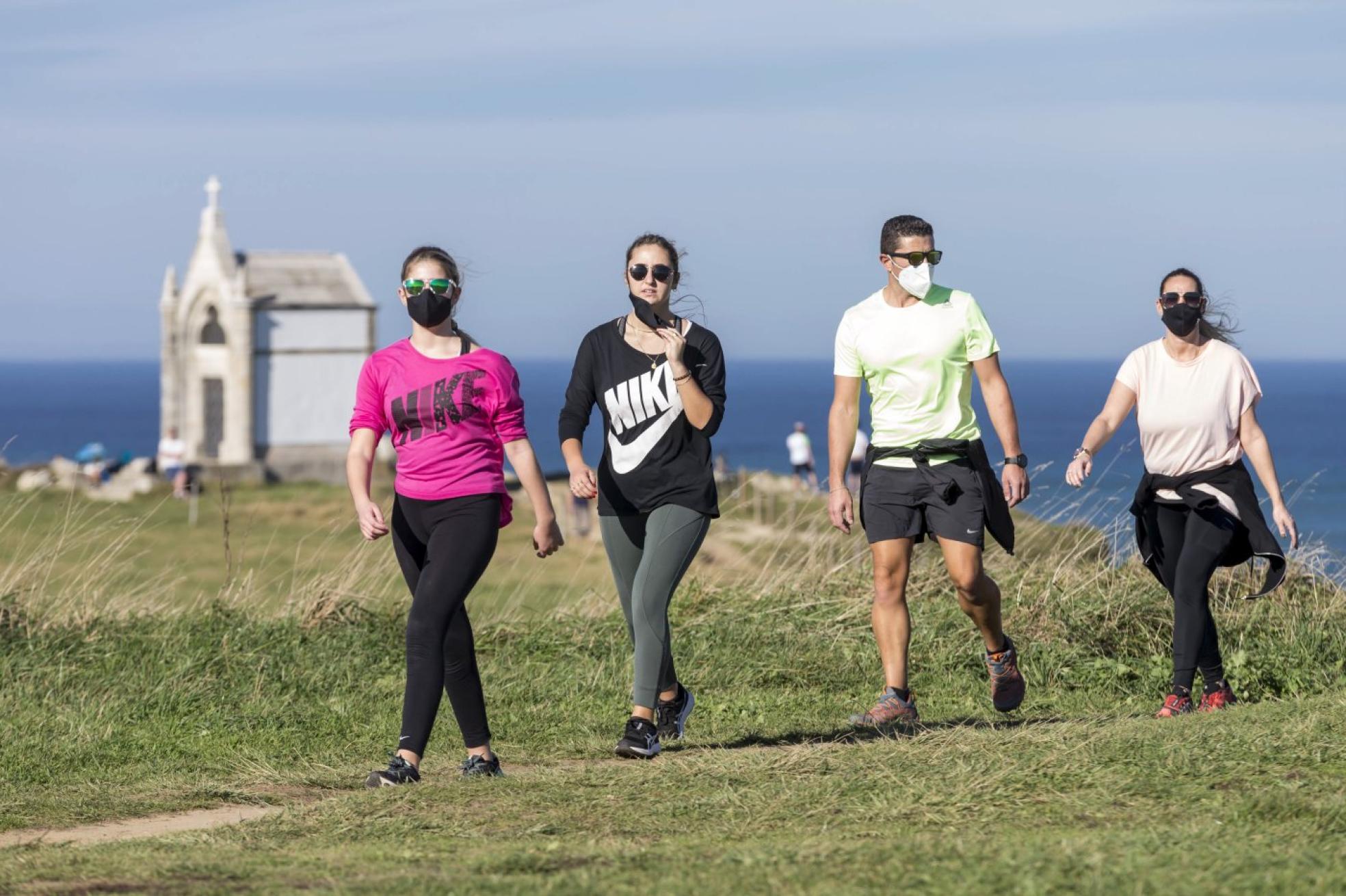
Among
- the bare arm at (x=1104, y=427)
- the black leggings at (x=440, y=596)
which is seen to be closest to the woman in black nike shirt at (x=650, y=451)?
the black leggings at (x=440, y=596)

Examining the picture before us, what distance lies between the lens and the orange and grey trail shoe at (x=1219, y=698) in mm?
7586

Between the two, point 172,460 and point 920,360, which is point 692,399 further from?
point 172,460

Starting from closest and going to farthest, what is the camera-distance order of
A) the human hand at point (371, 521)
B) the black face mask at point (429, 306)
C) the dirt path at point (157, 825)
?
the dirt path at point (157, 825)
the human hand at point (371, 521)
the black face mask at point (429, 306)

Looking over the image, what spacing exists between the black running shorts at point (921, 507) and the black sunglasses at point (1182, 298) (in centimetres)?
121

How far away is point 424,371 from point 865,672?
11.9ft

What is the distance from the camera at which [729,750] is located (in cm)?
708

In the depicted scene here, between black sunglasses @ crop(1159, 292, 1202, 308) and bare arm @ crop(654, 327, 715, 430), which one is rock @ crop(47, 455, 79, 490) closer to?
bare arm @ crop(654, 327, 715, 430)

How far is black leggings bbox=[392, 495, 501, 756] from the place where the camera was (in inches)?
239

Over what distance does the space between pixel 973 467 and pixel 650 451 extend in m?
1.32

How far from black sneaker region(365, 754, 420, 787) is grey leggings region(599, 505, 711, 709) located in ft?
3.44

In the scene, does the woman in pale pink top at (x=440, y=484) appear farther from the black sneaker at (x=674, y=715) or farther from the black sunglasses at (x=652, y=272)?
the black sneaker at (x=674, y=715)

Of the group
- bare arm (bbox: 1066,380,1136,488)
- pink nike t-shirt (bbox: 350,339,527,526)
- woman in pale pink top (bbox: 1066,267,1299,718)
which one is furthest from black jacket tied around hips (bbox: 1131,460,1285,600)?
pink nike t-shirt (bbox: 350,339,527,526)

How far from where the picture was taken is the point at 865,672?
895cm

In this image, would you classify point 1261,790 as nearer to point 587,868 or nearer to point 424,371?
point 587,868
